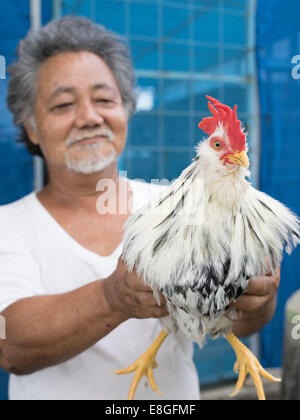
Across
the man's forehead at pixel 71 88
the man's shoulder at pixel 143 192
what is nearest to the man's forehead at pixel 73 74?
the man's forehead at pixel 71 88

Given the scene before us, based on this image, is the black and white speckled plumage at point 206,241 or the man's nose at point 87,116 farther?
the man's nose at point 87,116

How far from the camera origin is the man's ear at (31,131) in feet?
4.17

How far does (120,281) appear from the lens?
82 cm

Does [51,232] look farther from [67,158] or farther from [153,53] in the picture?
[153,53]

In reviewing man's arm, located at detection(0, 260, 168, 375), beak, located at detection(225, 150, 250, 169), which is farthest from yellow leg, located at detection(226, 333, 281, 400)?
beak, located at detection(225, 150, 250, 169)

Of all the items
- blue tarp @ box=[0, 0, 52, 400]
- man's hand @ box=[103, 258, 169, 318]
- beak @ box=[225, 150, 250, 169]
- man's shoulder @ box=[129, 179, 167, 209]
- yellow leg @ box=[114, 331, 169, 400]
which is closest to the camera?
beak @ box=[225, 150, 250, 169]

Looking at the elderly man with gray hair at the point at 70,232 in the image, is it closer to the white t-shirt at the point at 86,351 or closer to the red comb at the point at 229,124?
the white t-shirt at the point at 86,351

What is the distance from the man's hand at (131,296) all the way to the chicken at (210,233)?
21 millimetres

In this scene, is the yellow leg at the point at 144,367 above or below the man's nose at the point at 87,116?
below

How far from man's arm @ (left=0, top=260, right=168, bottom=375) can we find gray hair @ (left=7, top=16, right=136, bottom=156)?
619 millimetres

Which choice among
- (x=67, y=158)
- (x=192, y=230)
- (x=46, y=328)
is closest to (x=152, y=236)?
(x=192, y=230)

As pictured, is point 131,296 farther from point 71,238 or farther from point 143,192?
point 143,192

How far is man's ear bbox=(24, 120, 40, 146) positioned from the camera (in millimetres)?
1271

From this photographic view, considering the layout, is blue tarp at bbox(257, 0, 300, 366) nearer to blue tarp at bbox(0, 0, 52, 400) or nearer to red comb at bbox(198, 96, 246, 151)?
blue tarp at bbox(0, 0, 52, 400)
